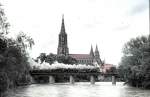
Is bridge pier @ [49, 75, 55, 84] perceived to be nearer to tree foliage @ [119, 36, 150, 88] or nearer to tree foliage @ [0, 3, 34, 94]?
tree foliage @ [119, 36, 150, 88]

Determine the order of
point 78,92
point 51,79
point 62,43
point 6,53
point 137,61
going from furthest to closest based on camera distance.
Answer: point 62,43 < point 51,79 < point 137,61 < point 78,92 < point 6,53

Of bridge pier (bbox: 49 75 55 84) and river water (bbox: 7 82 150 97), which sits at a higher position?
bridge pier (bbox: 49 75 55 84)

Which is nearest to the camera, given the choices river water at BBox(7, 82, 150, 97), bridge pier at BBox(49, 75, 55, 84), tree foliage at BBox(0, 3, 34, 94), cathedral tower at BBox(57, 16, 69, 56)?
tree foliage at BBox(0, 3, 34, 94)

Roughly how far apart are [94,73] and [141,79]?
45.2 m

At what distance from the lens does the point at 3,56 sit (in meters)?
32.5

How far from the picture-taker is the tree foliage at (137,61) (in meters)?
69.0

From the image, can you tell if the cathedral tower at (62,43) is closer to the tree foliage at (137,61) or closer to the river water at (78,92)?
the tree foliage at (137,61)

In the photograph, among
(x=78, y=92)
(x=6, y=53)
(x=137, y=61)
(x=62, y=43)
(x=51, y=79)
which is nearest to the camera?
(x=6, y=53)

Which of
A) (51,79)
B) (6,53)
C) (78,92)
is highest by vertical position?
(6,53)

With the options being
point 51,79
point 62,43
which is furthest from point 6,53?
point 62,43

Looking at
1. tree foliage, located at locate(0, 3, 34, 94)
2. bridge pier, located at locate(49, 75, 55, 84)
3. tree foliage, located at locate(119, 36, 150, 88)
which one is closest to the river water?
tree foliage, located at locate(119, 36, 150, 88)

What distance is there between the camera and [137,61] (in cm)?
7550

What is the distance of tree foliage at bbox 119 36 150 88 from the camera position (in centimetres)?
6899

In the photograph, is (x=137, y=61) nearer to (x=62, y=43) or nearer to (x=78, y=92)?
(x=78, y=92)
